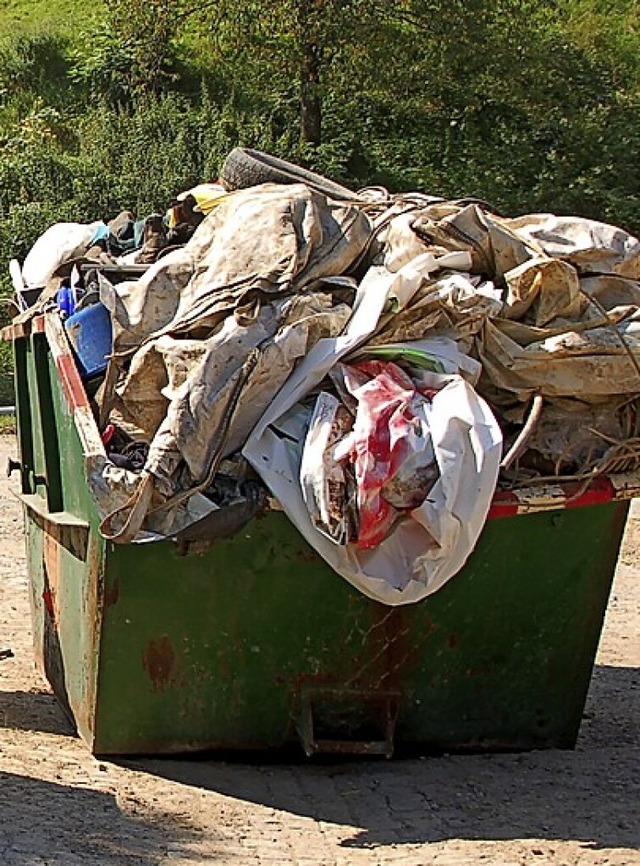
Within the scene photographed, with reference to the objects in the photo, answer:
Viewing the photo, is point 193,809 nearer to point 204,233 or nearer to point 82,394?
point 82,394

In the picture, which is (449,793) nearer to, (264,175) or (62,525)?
(62,525)

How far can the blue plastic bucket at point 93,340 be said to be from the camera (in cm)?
430

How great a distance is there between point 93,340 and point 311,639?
1085 mm

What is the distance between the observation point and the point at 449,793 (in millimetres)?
4184

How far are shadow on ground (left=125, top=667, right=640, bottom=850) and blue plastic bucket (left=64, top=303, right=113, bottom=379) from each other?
116cm

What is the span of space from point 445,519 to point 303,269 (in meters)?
0.87

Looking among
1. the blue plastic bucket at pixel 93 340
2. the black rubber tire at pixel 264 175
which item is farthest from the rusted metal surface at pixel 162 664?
the black rubber tire at pixel 264 175

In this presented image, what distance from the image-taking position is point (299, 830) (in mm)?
3900

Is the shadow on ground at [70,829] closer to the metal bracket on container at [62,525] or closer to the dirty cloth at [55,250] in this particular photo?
the metal bracket on container at [62,525]

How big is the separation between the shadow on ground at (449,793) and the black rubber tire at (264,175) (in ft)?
6.01

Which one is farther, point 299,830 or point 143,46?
point 143,46

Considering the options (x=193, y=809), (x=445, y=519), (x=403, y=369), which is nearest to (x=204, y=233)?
(x=403, y=369)

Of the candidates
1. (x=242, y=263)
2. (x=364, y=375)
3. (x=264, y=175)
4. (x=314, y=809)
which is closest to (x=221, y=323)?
(x=242, y=263)

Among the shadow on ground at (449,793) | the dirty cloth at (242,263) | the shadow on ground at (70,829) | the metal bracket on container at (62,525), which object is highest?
the dirty cloth at (242,263)
